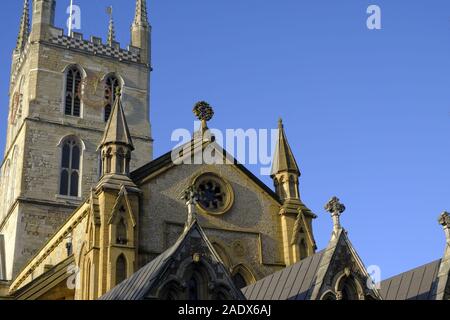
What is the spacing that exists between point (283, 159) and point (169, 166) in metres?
5.13

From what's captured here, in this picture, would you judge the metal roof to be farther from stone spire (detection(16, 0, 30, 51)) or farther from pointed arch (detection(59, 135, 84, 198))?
stone spire (detection(16, 0, 30, 51))

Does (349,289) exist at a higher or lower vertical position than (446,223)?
lower

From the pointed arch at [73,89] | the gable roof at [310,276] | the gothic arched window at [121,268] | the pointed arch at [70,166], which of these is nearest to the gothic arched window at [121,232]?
the gothic arched window at [121,268]

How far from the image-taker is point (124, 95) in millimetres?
49219

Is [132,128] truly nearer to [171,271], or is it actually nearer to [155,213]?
[155,213]

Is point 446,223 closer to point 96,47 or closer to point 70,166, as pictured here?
point 70,166

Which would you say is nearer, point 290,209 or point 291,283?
point 291,283

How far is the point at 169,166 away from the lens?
28562mm

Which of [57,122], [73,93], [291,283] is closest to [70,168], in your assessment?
[57,122]

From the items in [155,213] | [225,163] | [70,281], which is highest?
[225,163]

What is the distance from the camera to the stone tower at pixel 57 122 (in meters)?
43.4

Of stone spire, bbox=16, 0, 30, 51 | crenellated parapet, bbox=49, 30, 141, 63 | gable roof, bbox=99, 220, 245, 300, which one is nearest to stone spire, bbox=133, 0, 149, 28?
crenellated parapet, bbox=49, 30, 141, 63

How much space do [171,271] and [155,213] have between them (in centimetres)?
1010
